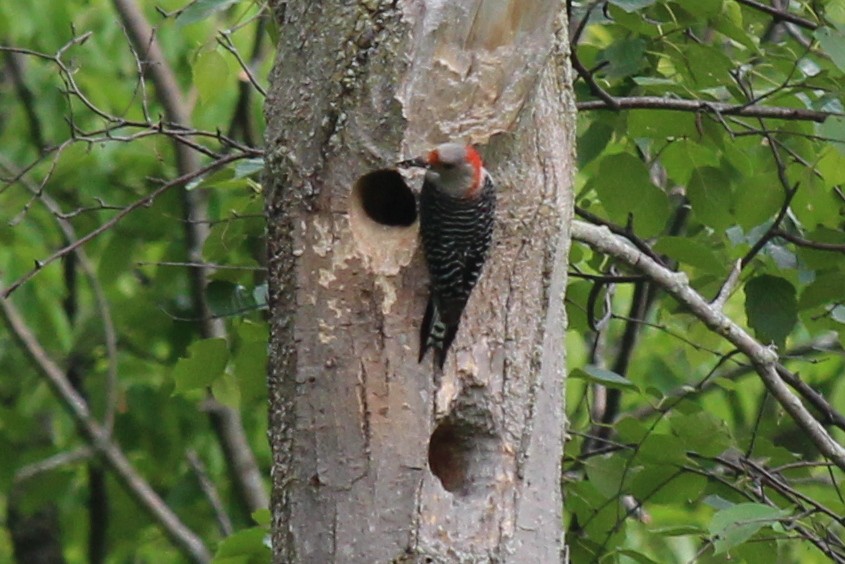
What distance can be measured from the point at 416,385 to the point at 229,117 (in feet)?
14.8

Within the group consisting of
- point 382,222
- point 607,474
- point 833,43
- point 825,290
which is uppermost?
point 833,43

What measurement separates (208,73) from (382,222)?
118 cm

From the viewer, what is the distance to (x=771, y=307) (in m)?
4.30

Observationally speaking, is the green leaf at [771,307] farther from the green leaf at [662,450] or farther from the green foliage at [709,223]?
the green leaf at [662,450]

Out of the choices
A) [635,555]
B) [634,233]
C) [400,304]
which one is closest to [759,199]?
[634,233]

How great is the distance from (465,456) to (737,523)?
26.6 inches

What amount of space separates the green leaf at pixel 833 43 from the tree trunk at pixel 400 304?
2.41ft

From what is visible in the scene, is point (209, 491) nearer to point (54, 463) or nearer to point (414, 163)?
point (54, 463)

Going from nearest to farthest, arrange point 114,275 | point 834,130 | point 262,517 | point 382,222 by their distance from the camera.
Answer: point 834,130 → point 382,222 → point 262,517 → point 114,275

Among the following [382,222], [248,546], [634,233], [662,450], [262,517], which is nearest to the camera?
[382,222]

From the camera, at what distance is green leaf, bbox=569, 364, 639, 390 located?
392cm

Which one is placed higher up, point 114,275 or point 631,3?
point 631,3

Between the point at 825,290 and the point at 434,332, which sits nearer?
the point at 434,332

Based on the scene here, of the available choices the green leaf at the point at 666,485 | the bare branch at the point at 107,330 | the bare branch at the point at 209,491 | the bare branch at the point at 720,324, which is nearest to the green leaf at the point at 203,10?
the bare branch at the point at 720,324
